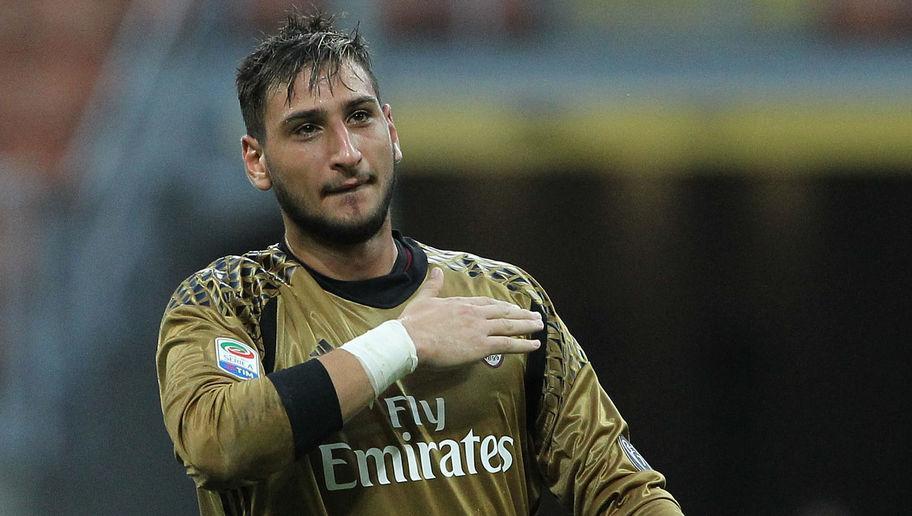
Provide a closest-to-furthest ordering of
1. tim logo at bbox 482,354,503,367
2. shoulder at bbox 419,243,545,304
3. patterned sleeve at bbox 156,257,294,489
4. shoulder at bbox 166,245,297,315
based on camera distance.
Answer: patterned sleeve at bbox 156,257,294,489, shoulder at bbox 166,245,297,315, tim logo at bbox 482,354,503,367, shoulder at bbox 419,243,545,304

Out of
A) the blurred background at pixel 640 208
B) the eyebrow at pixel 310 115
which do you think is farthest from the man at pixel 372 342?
the blurred background at pixel 640 208

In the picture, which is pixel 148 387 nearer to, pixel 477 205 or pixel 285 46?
pixel 477 205

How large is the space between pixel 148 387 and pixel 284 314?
2610mm

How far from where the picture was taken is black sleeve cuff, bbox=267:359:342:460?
1717mm

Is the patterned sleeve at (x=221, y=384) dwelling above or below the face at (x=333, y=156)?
below

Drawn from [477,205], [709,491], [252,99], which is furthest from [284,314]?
[709,491]

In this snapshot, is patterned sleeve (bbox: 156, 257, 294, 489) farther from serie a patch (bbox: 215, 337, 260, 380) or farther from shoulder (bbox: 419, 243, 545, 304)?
shoulder (bbox: 419, 243, 545, 304)

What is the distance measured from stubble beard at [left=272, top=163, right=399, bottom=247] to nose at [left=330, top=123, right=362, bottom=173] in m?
0.10

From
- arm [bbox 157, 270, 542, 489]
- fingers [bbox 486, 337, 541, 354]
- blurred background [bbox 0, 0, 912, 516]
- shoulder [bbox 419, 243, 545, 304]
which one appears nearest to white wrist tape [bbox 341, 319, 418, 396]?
arm [bbox 157, 270, 542, 489]

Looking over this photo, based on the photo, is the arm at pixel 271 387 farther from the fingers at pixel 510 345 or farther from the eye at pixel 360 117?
the eye at pixel 360 117

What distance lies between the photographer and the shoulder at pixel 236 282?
1.99 m

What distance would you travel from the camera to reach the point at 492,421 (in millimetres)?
2084

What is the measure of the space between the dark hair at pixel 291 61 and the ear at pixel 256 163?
19 mm

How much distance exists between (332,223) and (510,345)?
39 cm
